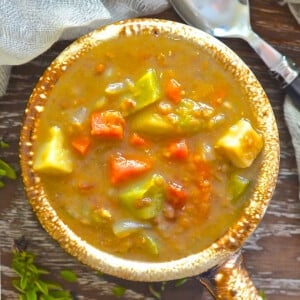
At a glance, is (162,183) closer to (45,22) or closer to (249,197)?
(249,197)

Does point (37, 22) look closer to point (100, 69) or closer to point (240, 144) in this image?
point (100, 69)

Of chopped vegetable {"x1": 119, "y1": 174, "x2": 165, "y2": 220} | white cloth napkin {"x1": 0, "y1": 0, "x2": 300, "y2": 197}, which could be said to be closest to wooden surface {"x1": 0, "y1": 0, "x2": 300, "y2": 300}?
white cloth napkin {"x1": 0, "y1": 0, "x2": 300, "y2": 197}

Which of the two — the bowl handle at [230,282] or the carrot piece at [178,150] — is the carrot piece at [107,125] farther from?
the bowl handle at [230,282]

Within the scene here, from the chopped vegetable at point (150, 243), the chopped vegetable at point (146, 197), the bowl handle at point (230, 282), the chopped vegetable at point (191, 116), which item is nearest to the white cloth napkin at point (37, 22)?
the chopped vegetable at point (191, 116)

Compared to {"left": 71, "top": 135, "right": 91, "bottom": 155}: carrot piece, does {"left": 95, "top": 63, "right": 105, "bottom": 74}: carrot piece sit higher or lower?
higher

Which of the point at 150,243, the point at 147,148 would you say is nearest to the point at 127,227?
the point at 150,243

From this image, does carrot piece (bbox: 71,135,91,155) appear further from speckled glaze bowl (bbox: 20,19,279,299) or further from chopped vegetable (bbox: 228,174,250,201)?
chopped vegetable (bbox: 228,174,250,201)
